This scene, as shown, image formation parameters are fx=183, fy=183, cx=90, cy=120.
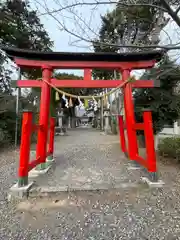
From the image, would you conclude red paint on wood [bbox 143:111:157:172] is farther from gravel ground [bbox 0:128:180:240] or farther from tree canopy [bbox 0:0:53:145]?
tree canopy [bbox 0:0:53:145]

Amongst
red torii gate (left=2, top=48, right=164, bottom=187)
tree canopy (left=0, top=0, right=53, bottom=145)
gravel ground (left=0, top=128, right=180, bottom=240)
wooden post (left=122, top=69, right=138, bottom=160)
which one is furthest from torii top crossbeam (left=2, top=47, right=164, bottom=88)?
tree canopy (left=0, top=0, right=53, bottom=145)

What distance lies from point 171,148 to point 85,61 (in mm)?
3226

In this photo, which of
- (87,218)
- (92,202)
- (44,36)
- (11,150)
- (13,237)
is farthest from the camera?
(44,36)

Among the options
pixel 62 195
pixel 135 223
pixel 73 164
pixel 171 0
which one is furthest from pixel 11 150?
pixel 171 0

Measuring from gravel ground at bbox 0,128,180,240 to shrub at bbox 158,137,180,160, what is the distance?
154 centimetres

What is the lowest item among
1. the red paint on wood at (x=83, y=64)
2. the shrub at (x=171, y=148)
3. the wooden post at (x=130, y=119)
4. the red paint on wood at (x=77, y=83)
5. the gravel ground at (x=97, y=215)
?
the gravel ground at (x=97, y=215)

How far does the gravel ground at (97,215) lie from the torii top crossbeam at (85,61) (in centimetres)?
232

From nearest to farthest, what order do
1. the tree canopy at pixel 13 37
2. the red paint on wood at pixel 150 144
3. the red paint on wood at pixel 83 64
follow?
the red paint on wood at pixel 150 144, the red paint on wood at pixel 83 64, the tree canopy at pixel 13 37

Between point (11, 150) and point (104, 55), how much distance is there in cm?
522

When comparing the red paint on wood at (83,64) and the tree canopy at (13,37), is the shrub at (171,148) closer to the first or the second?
the red paint on wood at (83,64)

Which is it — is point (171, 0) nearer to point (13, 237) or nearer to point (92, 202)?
point (92, 202)

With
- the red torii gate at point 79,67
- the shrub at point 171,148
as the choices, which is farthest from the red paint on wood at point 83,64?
the shrub at point 171,148

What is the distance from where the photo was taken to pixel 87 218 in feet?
7.87

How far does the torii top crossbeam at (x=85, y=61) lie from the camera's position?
405 centimetres
